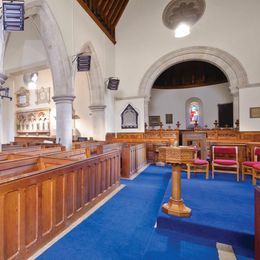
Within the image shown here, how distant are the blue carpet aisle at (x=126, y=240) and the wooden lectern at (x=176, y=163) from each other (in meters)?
0.26

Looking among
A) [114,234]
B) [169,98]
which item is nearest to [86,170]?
[114,234]

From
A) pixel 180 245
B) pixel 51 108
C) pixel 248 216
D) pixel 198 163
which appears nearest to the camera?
pixel 180 245

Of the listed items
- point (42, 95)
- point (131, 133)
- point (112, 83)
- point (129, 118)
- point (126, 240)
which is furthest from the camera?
point (42, 95)

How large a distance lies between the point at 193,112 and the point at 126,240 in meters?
10.3

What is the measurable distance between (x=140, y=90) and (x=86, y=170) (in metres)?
5.87

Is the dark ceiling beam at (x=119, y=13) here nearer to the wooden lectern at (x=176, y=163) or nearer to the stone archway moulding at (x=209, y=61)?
the stone archway moulding at (x=209, y=61)

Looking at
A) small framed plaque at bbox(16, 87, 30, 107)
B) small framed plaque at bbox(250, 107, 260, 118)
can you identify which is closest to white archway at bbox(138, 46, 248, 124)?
small framed plaque at bbox(250, 107, 260, 118)

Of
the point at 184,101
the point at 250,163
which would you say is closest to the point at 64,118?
the point at 250,163

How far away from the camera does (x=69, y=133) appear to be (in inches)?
225

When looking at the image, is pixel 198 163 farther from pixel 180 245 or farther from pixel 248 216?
pixel 180 245

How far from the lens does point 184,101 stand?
11398mm

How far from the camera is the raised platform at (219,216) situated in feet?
6.87

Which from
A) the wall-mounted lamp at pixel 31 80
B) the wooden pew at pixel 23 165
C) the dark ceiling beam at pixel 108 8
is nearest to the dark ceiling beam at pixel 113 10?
the dark ceiling beam at pixel 108 8

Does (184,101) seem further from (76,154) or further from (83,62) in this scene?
(76,154)
